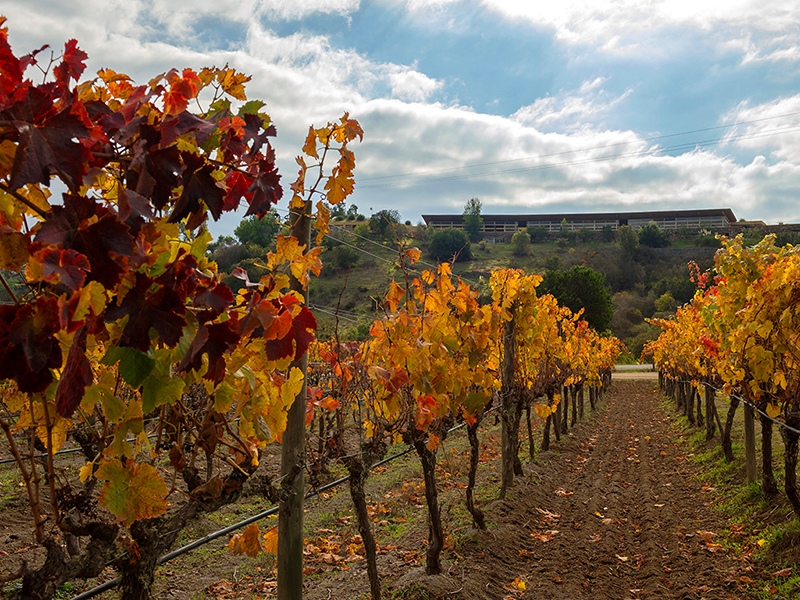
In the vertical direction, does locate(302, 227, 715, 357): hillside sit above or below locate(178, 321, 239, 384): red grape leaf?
above

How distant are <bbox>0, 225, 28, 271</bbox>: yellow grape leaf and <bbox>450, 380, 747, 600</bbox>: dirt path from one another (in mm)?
4040

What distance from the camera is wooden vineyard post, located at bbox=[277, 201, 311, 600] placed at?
8.77ft

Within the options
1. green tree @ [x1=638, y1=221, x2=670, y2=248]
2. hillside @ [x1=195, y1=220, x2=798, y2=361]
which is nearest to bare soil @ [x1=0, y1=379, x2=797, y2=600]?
hillside @ [x1=195, y1=220, x2=798, y2=361]

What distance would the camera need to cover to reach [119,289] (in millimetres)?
1087

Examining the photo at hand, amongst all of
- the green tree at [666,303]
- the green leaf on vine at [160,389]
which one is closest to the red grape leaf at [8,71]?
the green leaf on vine at [160,389]

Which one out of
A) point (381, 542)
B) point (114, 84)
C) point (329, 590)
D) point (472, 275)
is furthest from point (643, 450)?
point (472, 275)

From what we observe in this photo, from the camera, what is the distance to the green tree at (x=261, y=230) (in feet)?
8.58

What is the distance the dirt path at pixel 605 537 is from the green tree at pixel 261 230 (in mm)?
3327

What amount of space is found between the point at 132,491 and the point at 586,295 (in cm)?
3926

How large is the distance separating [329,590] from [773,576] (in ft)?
13.3

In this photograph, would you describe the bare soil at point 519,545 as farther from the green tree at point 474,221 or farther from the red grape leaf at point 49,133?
the green tree at point 474,221

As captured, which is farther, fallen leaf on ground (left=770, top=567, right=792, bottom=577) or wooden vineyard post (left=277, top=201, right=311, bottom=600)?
fallen leaf on ground (left=770, top=567, right=792, bottom=577)

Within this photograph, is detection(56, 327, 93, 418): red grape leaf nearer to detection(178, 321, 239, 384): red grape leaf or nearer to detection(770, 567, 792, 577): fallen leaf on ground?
detection(178, 321, 239, 384): red grape leaf

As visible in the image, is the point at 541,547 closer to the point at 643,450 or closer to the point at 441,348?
the point at 441,348
